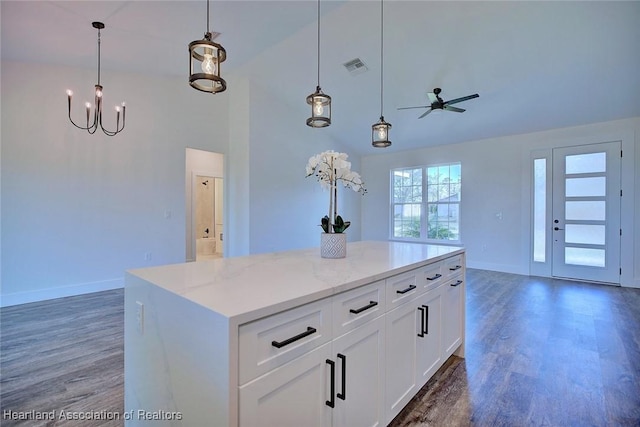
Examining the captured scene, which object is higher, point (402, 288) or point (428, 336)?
point (402, 288)

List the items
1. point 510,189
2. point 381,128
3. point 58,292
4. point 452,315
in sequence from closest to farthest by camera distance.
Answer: point 452,315, point 381,128, point 58,292, point 510,189

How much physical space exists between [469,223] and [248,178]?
444 cm

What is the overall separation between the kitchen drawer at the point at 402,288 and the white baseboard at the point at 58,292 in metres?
4.30

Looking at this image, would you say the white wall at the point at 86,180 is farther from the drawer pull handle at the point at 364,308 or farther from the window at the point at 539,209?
the window at the point at 539,209

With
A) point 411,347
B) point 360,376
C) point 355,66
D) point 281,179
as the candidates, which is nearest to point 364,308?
point 360,376

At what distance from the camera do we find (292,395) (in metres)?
1.00

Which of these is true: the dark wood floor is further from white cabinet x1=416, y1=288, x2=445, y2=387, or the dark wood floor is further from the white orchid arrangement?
the white orchid arrangement

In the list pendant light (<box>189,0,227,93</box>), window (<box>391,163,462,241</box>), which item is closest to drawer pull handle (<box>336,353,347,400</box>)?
pendant light (<box>189,0,227,93</box>)

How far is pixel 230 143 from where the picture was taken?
18.0 feet

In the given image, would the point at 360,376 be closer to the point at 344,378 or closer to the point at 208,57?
the point at 344,378

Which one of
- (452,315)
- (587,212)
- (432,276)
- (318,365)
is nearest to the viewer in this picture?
(318,365)

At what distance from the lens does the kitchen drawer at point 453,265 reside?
208cm

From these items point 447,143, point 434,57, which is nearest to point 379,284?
point 434,57

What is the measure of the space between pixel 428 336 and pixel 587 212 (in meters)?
4.74
